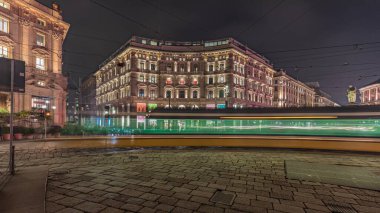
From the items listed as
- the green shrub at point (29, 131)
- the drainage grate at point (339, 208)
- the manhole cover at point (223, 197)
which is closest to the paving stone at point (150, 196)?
the manhole cover at point (223, 197)

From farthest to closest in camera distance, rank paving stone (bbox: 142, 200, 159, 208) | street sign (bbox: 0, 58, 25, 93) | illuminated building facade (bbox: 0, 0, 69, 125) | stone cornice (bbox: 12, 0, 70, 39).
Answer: stone cornice (bbox: 12, 0, 70, 39) < illuminated building facade (bbox: 0, 0, 69, 125) < street sign (bbox: 0, 58, 25, 93) < paving stone (bbox: 142, 200, 159, 208)

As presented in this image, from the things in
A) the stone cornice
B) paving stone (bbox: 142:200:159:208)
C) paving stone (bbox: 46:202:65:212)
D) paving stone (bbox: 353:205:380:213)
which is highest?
the stone cornice

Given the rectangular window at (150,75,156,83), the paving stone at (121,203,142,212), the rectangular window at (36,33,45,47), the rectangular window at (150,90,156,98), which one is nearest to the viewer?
the paving stone at (121,203,142,212)

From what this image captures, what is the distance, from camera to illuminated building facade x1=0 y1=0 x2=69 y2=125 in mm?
25250

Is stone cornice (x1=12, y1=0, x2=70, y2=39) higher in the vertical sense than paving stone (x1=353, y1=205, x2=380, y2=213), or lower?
higher

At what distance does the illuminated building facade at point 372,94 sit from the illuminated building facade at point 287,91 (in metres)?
22.1

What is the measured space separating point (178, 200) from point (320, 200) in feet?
12.1

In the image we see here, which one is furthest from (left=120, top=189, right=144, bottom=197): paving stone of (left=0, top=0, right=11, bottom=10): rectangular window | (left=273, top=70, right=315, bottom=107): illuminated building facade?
(left=273, top=70, right=315, bottom=107): illuminated building facade

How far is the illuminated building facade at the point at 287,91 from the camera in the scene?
248 ft

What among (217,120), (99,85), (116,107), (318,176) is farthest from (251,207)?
(99,85)

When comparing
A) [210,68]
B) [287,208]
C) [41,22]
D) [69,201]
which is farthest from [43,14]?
[287,208]

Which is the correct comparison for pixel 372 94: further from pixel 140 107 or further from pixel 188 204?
pixel 188 204

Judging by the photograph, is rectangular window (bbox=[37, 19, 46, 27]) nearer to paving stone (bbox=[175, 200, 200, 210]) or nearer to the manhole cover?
paving stone (bbox=[175, 200, 200, 210])

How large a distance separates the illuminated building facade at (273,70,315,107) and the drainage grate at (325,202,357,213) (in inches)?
2984
